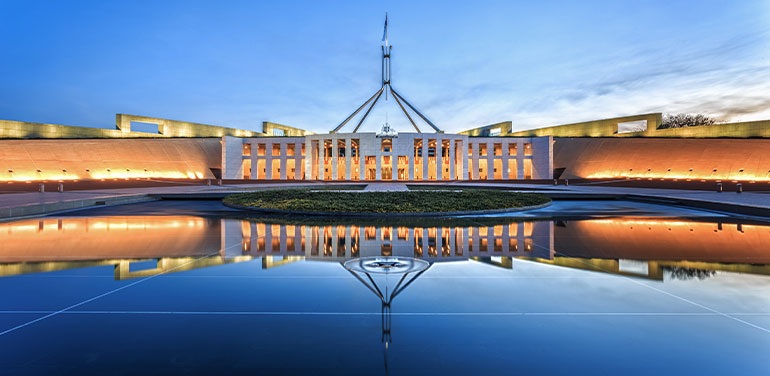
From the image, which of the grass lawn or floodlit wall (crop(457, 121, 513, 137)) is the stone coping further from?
floodlit wall (crop(457, 121, 513, 137))

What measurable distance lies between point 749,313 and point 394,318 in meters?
3.41

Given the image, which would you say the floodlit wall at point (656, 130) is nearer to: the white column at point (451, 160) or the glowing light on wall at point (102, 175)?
the white column at point (451, 160)

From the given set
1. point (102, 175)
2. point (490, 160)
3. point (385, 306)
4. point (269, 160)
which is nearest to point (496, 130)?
point (490, 160)

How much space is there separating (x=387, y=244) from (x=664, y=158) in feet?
134

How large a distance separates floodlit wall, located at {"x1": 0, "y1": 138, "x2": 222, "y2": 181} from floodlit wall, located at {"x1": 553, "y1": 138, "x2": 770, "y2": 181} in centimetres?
4162

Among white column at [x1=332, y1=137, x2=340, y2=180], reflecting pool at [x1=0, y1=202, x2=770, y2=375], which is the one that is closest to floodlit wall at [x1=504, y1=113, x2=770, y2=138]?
white column at [x1=332, y1=137, x2=340, y2=180]

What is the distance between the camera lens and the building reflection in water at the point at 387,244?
5.45 meters

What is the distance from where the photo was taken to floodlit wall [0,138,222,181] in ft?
121

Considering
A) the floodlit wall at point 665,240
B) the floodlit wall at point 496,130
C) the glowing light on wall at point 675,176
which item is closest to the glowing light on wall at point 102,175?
the floodlit wall at point 665,240

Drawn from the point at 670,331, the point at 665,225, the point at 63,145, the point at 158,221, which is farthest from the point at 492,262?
the point at 63,145

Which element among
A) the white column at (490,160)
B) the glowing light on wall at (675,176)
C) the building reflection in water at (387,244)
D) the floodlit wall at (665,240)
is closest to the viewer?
the building reflection in water at (387,244)

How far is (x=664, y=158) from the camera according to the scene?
36562 millimetres

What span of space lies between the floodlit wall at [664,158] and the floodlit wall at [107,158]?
4162 centimetres

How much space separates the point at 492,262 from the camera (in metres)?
5.66
